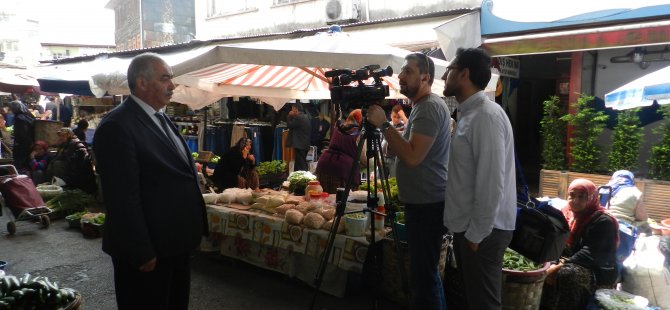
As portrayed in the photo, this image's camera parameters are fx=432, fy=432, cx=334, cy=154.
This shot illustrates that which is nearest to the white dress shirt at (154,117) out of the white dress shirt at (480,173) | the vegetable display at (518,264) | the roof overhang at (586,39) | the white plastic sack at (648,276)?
the white dress shirt at (480,173)

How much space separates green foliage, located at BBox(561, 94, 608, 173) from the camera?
704 centimetres

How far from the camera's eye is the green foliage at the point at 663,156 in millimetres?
6316

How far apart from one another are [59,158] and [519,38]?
8.13 meters

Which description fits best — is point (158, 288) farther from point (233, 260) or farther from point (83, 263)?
point (83, 263)

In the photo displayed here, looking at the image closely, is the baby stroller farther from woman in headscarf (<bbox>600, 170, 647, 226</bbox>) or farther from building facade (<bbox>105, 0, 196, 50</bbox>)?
building facade (<bbox>105, 0, 196, 50</bbox>)

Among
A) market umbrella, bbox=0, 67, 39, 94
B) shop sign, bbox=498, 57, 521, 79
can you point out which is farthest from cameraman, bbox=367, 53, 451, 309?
market umbrella, bbox=0, 67, 39, 94

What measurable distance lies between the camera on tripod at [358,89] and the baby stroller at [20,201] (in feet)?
18.1

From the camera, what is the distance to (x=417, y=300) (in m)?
2.81

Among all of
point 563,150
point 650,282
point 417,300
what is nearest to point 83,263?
point 417,300

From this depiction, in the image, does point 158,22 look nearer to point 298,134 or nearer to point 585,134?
point 298,134

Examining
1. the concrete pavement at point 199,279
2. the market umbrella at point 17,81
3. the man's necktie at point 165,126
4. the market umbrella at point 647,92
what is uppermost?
the market umbrella at point 17,81

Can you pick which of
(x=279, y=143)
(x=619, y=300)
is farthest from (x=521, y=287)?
(x=279, y=143)

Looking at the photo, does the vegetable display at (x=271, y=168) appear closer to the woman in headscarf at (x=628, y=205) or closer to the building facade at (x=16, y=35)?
the woman in headscarf at (x=628, y=205)

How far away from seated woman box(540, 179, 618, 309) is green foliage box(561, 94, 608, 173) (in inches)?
155
